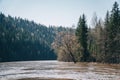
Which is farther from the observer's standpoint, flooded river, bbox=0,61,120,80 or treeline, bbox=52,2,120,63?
treeline, bbox=52,2,120,63

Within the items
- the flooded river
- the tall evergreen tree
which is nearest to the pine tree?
the tall evergreen tree

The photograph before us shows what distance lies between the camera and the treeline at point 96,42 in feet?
300

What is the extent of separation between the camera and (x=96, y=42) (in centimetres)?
10512

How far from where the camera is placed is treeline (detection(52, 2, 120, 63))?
91463mm

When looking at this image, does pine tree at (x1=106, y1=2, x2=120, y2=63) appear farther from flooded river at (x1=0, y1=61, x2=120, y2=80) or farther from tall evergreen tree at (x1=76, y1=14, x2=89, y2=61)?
flooded river at (x1=0, y1=61, x2=120, y2=80)

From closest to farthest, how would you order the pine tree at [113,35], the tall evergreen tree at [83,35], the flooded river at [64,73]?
1. the flooded river at [64,73]
2. the pine tree at [113,35]
3. the tall evergreen tree at [83,35]

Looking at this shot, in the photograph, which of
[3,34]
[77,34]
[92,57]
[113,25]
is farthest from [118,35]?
[3,34]

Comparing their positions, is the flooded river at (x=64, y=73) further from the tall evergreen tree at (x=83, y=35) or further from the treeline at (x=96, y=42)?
the tall evergreen tree at (x=83, y=35)

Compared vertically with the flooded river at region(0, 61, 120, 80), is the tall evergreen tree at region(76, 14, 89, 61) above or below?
above

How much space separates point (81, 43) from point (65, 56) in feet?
43.2

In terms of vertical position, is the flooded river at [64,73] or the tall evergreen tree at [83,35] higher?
the tall evergreen tree at [83,35]

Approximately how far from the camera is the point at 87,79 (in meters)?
33.0

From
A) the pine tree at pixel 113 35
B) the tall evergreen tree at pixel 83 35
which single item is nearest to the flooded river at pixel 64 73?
the pine tree at pixel 113 35

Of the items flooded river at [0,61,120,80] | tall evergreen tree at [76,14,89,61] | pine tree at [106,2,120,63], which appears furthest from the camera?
tall evergreen tree at [76,14,89,61]
